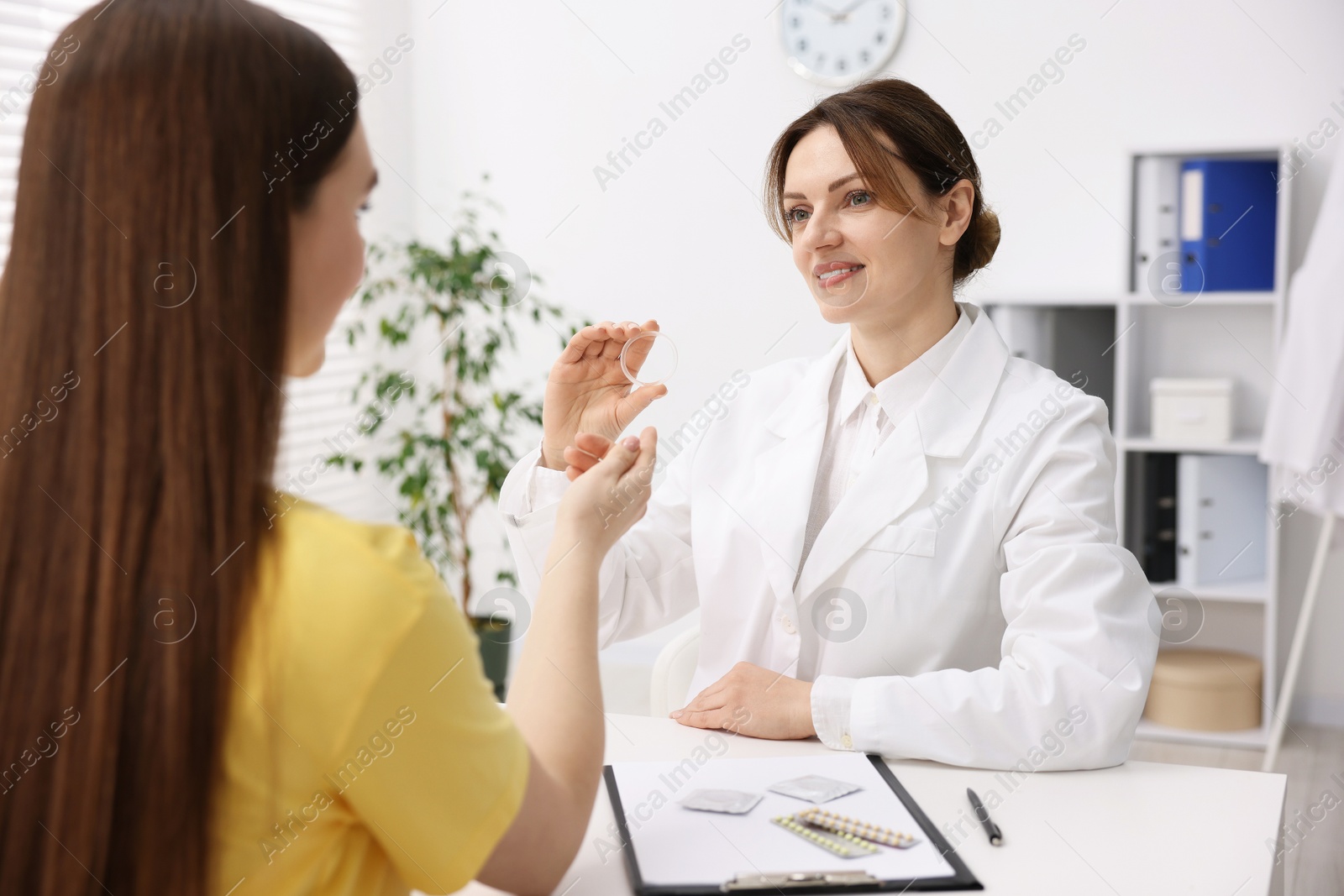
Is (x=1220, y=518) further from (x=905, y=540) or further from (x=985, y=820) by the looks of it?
(x=985, y=820)

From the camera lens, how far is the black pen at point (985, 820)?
42.9 inches

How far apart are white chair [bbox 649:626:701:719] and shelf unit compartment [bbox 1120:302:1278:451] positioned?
2.20m

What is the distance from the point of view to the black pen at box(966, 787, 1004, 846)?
3.58 feet

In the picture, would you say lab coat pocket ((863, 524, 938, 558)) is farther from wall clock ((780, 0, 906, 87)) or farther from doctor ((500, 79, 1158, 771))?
wall clock ((780, 0, 906, 87))

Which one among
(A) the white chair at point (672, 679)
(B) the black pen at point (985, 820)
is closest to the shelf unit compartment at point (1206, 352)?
(A) the white chair at point (672, 679)

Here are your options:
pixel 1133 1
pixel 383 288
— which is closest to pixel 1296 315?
pixel 1133 1

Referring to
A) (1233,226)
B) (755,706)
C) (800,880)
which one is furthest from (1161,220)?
(800,880)

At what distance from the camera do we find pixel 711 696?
4.83ft

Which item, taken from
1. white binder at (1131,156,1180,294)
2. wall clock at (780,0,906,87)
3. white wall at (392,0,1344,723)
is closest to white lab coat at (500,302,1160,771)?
white binder at (1131,156,1180,294)

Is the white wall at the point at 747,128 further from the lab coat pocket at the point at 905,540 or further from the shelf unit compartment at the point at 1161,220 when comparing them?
the lab coat pocket at the point at 905,540

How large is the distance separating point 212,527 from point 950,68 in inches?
135

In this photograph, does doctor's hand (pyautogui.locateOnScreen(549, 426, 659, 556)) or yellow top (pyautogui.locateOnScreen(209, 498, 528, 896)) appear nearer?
yellow top (pyautogui.locateOnScreen(209, 498, 528, 896))

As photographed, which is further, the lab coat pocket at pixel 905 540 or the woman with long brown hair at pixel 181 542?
the lab coat pocket at pixel 905 540

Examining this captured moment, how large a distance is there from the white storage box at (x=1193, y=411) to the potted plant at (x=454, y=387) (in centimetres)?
186
